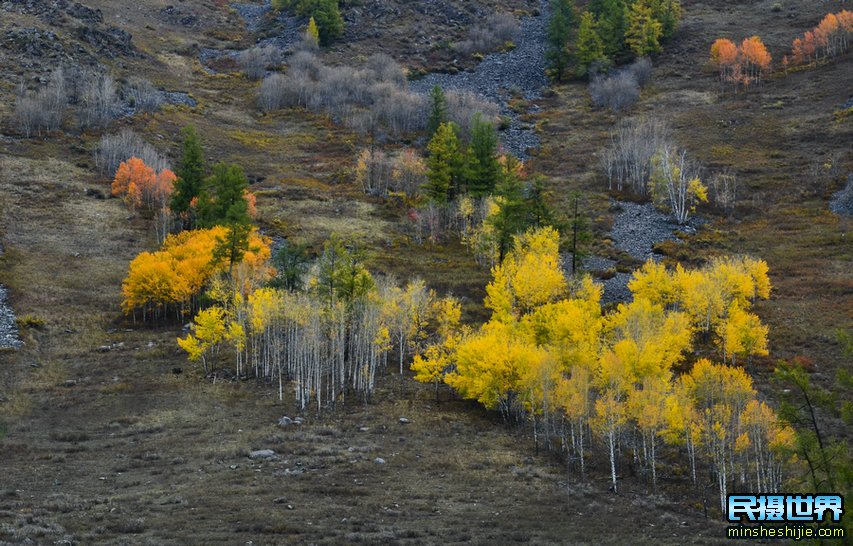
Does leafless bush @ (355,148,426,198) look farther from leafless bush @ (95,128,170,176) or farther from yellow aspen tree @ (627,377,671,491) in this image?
yellow aspen tree @ (627,377,671,491)

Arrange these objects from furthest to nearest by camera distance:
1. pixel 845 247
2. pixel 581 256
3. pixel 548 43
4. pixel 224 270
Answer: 1. pixel 548 43
2. pixel 845 247
3. pixel 581 256
4. pixel 224 270

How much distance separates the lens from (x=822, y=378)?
51531 mm

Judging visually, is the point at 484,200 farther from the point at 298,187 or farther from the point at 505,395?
the point at 505,395

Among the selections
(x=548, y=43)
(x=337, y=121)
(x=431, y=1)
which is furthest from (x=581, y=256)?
(x=431, y=1)

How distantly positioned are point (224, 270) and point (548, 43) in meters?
125

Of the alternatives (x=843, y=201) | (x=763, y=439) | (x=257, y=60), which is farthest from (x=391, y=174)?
→ (x=763, y=439)

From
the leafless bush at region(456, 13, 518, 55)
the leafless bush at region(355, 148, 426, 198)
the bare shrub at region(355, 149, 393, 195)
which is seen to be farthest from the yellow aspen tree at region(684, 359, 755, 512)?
the leafless bush at region(456, 13, 518, 55)

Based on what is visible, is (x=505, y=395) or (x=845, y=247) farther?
(x=845, y=247)

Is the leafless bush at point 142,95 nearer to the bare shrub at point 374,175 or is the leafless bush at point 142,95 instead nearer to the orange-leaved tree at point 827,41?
the bare shrub at point 374,175

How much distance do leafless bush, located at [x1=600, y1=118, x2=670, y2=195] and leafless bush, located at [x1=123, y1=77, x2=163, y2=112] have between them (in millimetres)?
70999

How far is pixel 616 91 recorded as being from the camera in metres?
134

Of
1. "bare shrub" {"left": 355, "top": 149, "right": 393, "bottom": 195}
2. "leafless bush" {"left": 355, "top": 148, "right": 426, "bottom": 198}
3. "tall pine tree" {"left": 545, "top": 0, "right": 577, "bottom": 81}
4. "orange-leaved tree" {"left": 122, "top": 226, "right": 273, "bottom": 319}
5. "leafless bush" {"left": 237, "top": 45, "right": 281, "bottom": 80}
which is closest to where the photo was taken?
"orange-leaved tree" {"left": 122, "top": 226, "right": 273, "bottom": 319}

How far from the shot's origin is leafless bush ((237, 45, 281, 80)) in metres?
152

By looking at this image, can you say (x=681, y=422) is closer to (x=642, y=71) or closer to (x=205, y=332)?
(x=205, y=332)
